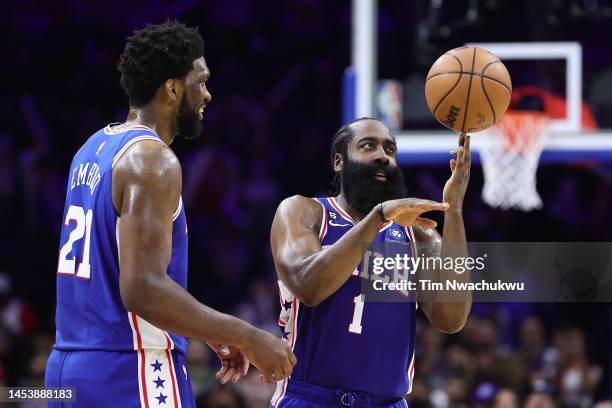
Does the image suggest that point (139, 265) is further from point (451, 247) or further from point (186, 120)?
point (451, 247)

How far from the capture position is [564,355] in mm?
9859

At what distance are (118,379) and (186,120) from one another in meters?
1.07

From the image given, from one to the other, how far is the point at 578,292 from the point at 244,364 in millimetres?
3780

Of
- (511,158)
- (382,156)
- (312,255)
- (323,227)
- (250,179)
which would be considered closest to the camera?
(312,255)

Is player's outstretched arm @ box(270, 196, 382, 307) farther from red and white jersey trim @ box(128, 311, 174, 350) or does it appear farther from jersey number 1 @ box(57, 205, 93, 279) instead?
jersey number 1 @ box(57, 205, 93, 279)

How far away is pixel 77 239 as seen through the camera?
3.73 metres

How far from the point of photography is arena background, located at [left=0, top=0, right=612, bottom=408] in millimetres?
9609

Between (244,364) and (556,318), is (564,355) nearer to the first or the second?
(556,318)

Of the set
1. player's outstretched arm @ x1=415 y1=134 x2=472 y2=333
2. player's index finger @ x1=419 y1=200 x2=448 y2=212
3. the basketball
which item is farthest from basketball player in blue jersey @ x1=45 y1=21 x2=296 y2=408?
the basketball

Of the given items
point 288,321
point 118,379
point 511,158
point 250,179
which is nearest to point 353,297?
point 288,321

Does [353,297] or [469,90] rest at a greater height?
[469,90]

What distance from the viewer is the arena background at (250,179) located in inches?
378

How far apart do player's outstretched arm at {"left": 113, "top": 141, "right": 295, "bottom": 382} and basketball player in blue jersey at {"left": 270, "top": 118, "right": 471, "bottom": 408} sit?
3.14ft

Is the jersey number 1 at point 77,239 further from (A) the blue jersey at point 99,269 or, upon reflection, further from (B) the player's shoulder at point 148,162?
(B) the player's shoulder at point 148,162
